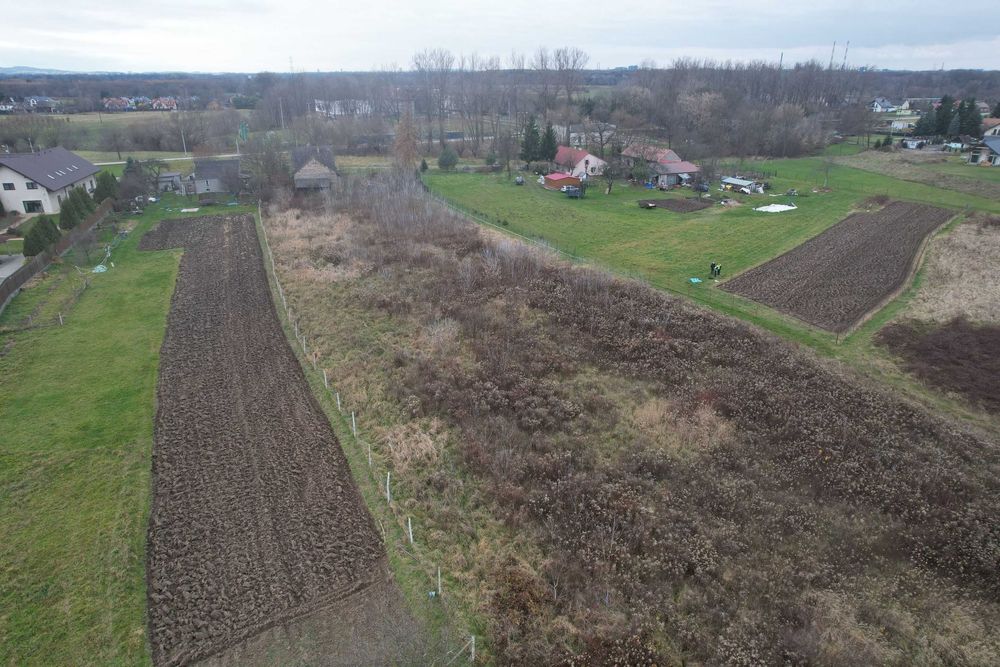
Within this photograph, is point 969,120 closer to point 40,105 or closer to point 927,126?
point 927,126

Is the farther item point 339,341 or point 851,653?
point 339,341

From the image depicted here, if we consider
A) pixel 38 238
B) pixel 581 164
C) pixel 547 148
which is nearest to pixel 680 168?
pixel 581 164

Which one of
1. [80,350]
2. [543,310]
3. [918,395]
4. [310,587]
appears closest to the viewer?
[310,587]

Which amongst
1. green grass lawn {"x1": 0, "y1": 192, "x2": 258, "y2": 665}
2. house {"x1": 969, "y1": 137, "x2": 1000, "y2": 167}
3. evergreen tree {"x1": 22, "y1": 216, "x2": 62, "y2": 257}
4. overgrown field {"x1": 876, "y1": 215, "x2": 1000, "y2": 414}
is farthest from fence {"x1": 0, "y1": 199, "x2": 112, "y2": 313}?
house {"x1": 969, "y1": 137, "x2": 1000, "y2": 167}

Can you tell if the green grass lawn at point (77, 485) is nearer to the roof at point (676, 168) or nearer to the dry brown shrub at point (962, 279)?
the dry brown shrub at point (962, 279)

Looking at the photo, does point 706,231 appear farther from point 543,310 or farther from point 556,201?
point 543,310

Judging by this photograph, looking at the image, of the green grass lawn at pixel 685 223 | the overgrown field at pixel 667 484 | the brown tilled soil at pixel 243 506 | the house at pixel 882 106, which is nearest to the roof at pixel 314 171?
the green grass lawn at pixel 685 223

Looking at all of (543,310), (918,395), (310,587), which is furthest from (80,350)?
(918,395)
